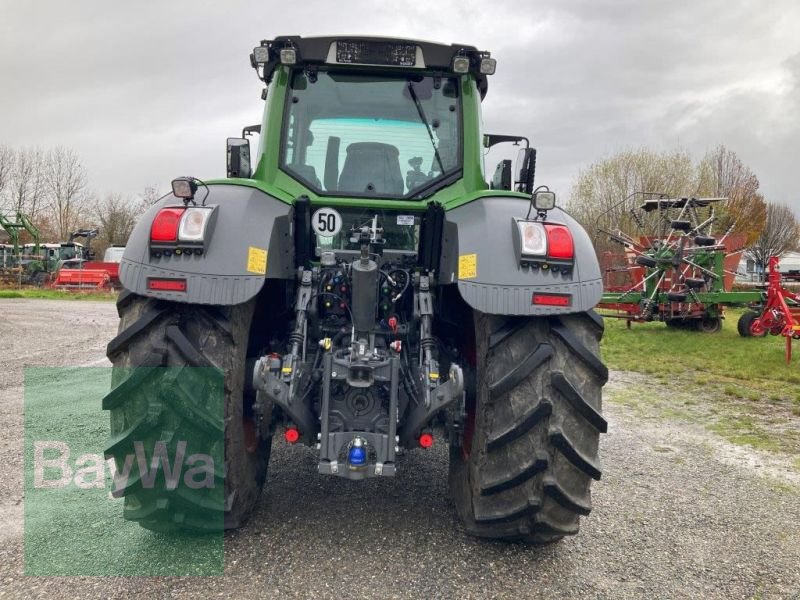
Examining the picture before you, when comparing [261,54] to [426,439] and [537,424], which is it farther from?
[537,424]

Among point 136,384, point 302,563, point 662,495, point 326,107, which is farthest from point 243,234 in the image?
point 662,495

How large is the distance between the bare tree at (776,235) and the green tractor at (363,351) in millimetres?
47068

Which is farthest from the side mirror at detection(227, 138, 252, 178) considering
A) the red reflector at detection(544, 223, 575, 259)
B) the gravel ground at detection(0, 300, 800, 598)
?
the red reflector at detection(544, 223, 575, 259)

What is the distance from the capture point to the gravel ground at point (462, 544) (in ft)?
8.43

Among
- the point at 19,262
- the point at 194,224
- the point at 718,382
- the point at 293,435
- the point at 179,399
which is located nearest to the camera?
the point at 179,399

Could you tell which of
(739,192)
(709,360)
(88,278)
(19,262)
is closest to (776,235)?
(739,192)

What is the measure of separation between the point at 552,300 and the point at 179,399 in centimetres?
162

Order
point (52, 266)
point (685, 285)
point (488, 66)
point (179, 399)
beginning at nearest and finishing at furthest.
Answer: point (179, 399) < point (488, 66) < point (685, 285) < point (52, 266)

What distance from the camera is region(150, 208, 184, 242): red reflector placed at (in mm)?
2668

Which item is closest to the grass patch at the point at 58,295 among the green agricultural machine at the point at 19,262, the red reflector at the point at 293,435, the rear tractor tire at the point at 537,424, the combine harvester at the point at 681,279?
the green agricultural machine at the point at 19,262

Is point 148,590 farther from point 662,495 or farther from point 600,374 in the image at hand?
point 662,495

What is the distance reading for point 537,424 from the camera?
2613 mm

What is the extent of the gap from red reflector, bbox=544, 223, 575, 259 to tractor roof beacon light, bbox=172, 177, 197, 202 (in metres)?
1.57

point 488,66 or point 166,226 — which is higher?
point 488,66
